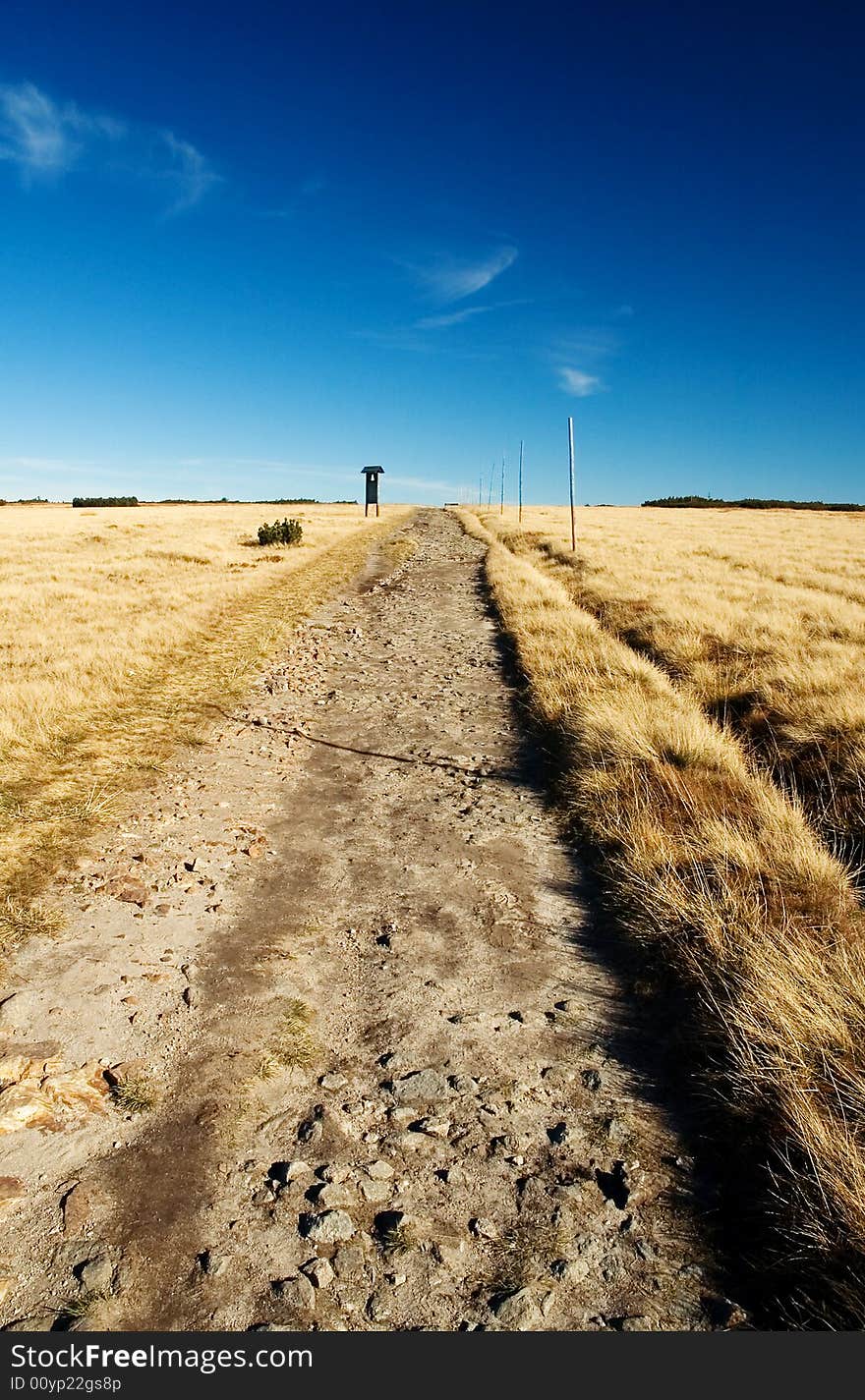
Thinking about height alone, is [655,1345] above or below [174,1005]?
below

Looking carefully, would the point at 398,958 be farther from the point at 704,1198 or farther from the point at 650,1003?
the point at 704,1198

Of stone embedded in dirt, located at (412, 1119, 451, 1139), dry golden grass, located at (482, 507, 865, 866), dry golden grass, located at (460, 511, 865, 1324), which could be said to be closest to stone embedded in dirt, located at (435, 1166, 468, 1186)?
stone embedded in dirt, located at (412, 1119, 451, 1139)

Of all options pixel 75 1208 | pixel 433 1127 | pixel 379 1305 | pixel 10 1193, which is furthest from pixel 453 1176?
pixel 10 1193

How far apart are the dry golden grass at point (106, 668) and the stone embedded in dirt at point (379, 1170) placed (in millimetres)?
2813

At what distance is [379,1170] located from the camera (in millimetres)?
2938

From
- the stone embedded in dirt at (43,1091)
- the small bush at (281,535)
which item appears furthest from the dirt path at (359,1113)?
the small bush at (281,535)

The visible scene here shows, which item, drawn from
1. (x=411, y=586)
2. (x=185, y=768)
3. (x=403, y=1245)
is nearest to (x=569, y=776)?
(x=185, y=768)

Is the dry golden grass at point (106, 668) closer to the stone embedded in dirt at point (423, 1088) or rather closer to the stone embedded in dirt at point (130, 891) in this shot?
the stone embedded in dirt at point (130, 891)

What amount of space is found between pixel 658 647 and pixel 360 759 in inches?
283

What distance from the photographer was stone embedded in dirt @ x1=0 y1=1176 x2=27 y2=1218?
2.70 meters

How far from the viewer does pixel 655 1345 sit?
7.59 feet

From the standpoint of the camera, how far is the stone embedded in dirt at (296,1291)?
2387 millimetres

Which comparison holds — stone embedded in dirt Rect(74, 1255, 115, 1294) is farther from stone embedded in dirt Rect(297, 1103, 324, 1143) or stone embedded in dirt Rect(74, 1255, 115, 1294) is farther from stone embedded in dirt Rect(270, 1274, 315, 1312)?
stone embedded in dirt Rect(297, 1103, 324, 1143)

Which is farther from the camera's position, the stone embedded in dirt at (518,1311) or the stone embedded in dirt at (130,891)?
the stone embedded in dirt at (130,891)
